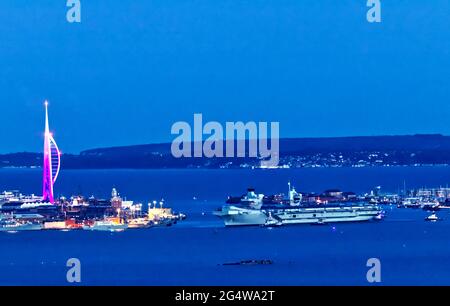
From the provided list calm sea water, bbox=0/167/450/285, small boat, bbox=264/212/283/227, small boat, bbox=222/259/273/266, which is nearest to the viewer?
calm sea water, bbox=0/167/450/285

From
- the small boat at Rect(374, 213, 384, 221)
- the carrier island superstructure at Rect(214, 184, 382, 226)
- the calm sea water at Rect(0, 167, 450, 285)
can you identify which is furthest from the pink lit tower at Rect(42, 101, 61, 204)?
the small boat at Rect(374, 213, 384, 221)

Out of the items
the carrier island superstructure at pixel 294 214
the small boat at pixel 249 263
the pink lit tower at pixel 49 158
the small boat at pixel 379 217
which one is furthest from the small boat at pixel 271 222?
the small boat at pixel 249 263

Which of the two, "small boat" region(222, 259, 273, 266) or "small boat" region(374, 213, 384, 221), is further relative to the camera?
"small boat" region(374, 213, 384, 221)

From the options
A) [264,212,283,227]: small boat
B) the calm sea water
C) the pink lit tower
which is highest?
the pink lit tower

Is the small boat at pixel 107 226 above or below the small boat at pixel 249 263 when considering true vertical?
above

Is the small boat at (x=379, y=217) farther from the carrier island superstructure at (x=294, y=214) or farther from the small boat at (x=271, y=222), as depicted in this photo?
the small boat at (x=271, y=222)

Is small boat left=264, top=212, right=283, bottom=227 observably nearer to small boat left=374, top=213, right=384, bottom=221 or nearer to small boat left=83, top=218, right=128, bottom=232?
small boat left=374, top=213, right=384, bottom=221

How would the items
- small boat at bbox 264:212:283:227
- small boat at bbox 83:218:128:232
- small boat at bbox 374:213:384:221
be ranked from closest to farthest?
small boat at bbox 83:218:128:232 → small boat at bbox 264:212:283:227 → small boat at bbox 374:213:384:221

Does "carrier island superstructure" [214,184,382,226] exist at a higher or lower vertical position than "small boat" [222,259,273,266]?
higher

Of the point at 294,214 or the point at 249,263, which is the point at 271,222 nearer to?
the point at 294,214

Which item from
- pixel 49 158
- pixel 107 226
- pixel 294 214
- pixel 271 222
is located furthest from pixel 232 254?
pixel 49 158
